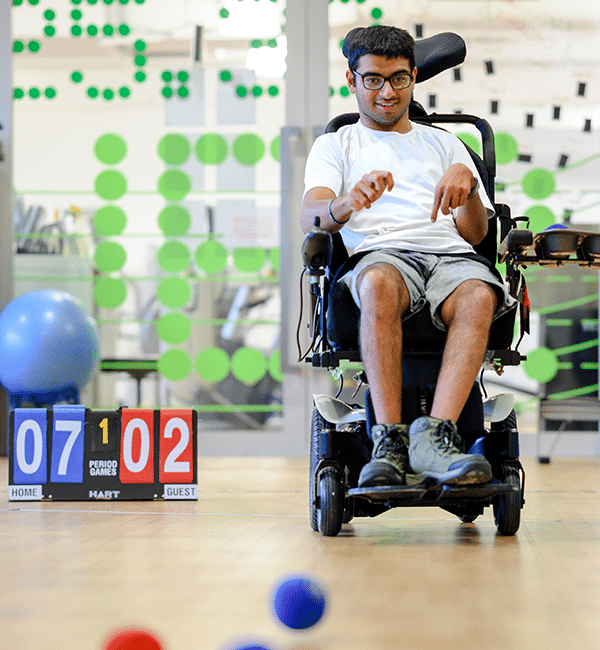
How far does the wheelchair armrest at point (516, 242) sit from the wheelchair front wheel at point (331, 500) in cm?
57

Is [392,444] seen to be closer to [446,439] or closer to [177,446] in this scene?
[446,439]

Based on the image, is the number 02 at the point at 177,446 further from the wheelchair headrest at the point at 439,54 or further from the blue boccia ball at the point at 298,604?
the blue boccia ball at the point at 298,604

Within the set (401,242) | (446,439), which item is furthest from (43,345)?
(446,439)

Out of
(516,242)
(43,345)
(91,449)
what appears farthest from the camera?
(43,345)

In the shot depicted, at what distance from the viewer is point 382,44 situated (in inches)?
69.1

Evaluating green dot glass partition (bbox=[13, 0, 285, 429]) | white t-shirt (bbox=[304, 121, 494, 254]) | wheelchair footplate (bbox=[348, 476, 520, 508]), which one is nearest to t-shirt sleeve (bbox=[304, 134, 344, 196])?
white t-shirt (bbox=[304, 121, 494, 254])

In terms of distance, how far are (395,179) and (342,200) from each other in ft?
0.87

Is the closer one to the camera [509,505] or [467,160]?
[509,505]

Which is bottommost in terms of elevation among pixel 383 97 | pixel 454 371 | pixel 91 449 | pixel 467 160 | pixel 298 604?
pixel 91 449

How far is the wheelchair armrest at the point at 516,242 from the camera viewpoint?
169cm

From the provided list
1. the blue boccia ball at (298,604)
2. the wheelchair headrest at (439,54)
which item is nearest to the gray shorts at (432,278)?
the wheelchair headrest at (439,54)

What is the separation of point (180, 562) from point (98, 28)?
3386 millimetres

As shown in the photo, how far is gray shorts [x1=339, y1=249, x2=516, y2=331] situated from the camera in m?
1.61

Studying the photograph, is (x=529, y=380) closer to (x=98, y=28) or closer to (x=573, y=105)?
(x=573, y=105)
